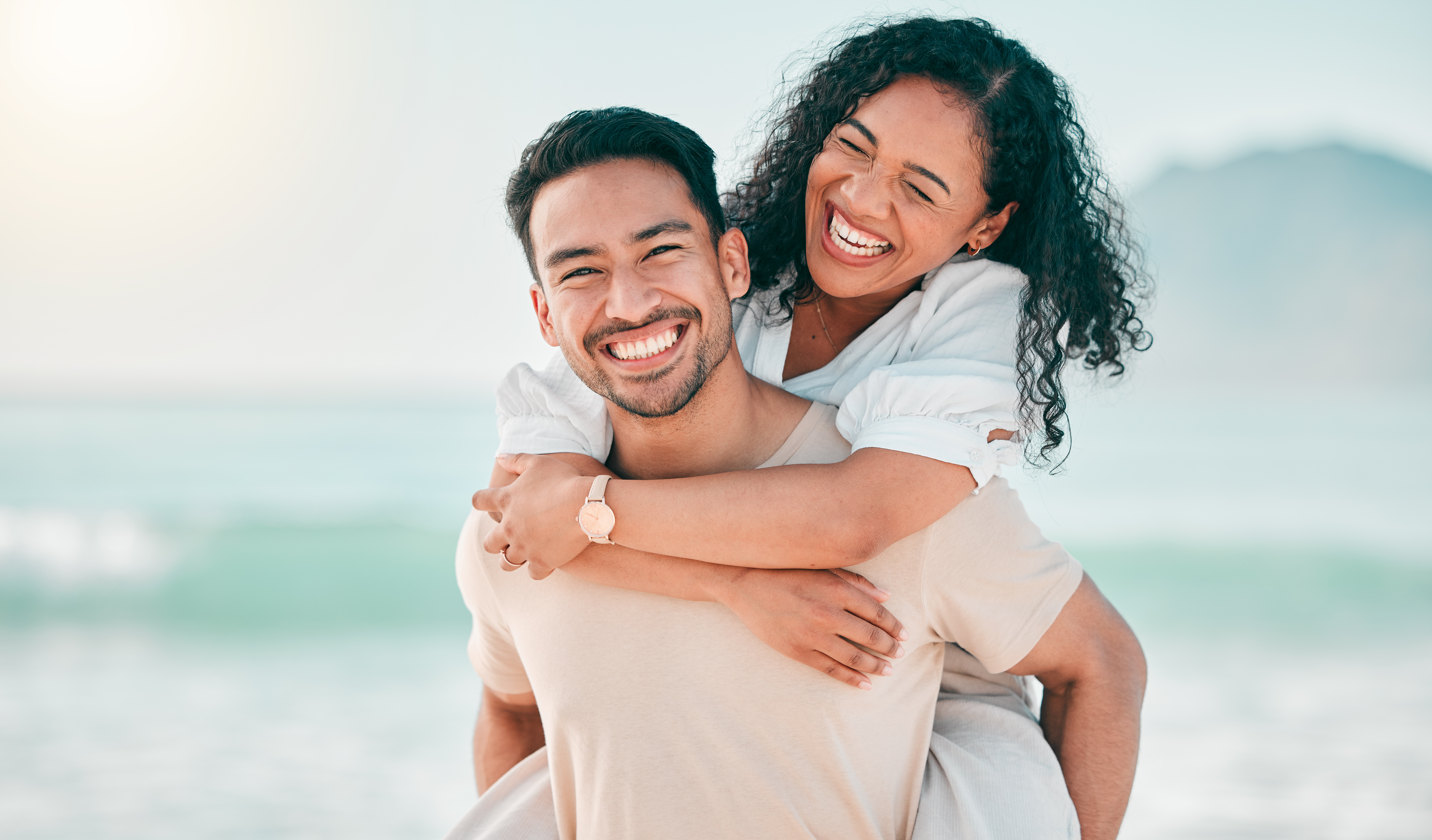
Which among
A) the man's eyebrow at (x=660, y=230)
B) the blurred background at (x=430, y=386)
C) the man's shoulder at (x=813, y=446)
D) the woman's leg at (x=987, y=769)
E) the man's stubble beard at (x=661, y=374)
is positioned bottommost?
the woman's leg at (x=987, y=769)

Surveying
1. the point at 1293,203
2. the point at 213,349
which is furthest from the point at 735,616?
the point at 1293,203

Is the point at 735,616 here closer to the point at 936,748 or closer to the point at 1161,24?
the point at 936,748

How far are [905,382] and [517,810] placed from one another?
122 cm

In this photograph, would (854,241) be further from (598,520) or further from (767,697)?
(767,697)

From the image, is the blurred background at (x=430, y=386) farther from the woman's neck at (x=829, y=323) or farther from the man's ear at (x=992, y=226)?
the woman's neck at (x=829, y=323)

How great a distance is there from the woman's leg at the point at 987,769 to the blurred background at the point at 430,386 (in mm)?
493

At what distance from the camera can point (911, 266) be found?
2.29 m

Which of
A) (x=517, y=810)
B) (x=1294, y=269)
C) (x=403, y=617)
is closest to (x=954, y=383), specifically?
→ (x=517, y=810)

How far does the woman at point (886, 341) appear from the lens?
1729mm

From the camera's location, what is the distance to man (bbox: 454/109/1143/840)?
1748 millimetres

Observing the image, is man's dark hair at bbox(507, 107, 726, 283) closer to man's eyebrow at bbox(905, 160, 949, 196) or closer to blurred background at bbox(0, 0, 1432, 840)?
blurred background at bbox(0, 0, 1432, 840)

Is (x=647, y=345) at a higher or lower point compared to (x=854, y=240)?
lower

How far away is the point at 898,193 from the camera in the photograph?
2.21m

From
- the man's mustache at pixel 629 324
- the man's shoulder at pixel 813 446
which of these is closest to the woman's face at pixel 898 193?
the man's shoulder at pixel 813 446
